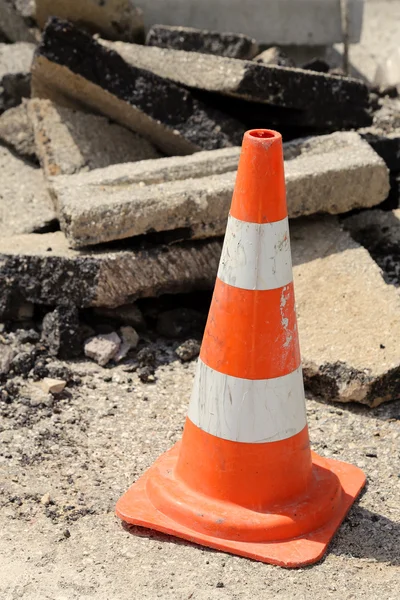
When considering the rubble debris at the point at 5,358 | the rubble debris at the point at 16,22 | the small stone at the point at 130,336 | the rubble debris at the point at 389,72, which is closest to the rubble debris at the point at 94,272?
the small stone at the point at 130,336

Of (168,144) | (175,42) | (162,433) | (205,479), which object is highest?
(175,42)

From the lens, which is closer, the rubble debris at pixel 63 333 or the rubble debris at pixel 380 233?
the rubble debris at pixel 63 333

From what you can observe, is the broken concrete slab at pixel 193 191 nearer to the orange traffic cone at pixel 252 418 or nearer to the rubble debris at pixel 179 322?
the rubble debris at pixel 179 322

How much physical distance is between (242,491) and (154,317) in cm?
168

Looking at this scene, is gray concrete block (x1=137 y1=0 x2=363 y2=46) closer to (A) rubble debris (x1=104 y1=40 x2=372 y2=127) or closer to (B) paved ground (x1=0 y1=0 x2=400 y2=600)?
(A) rubble debris (x1=104 y1=40 x2=372 y2=127)

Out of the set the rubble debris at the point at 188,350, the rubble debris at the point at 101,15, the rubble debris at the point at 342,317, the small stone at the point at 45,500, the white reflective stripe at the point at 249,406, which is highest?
the rubble debris at the point at 101,15

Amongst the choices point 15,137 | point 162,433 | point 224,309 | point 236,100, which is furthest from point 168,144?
point 224,309

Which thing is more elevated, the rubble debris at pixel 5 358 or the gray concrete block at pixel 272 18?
the gray concrete block at pixel 272 18

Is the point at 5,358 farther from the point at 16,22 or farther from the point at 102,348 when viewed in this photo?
the point at 16,22

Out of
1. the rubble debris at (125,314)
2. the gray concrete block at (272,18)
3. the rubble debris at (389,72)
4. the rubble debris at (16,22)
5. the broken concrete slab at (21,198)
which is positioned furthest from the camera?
the rubble debris at (389,72)

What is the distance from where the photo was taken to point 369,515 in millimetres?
2877

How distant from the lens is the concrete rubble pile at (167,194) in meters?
3.85

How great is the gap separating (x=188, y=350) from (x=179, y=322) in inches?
10.1

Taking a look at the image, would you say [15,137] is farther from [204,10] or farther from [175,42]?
[204,10]
